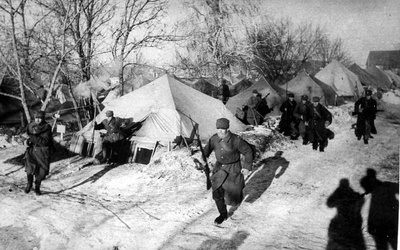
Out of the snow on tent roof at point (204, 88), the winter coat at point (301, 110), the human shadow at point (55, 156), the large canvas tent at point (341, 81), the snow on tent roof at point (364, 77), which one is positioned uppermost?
the snow on tent roof at point (364, 77)

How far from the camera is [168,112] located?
340 inches

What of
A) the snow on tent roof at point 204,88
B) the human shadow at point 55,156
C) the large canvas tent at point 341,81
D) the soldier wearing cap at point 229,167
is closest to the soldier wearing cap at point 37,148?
the human shadow at point 55,156

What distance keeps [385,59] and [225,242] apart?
66756 mm

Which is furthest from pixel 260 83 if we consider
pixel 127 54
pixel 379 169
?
pixel 379 169

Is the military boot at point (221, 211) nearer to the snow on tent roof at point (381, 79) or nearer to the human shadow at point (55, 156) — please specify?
the human shadow at point (55, 156)

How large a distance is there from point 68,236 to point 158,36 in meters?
9.54

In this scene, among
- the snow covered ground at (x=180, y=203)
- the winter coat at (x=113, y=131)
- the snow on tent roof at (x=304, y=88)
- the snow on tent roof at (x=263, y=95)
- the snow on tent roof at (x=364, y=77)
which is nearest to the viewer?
the snow covered ground at (x=180, y=203)

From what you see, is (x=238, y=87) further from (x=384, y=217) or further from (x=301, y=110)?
(x=384, y=217)

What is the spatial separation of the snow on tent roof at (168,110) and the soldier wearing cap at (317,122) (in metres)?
2.51

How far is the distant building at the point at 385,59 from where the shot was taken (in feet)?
173

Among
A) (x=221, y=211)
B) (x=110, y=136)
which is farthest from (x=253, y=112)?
(x=221, y=211)

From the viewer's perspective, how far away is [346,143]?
29.0 ft

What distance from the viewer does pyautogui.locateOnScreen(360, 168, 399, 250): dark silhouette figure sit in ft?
12.1

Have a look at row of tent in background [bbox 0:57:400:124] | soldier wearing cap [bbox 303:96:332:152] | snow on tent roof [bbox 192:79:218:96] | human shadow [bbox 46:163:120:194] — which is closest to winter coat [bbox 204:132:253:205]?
human shadow [bbox 46:163:120:194]
